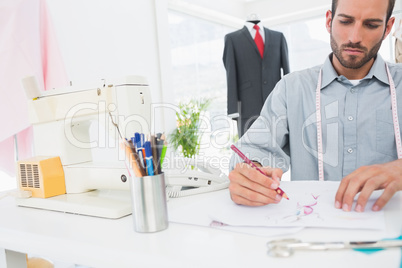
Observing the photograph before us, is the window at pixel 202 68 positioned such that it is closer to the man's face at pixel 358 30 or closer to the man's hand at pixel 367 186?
the man's face at pixel 358 30

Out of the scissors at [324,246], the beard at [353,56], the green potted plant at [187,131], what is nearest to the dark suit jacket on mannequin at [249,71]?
the green potted plant at [187,131]

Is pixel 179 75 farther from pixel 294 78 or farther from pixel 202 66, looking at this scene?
pixel 294 78

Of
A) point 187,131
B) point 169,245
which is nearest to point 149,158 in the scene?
point 169,245

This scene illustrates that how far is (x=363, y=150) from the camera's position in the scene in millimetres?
1297

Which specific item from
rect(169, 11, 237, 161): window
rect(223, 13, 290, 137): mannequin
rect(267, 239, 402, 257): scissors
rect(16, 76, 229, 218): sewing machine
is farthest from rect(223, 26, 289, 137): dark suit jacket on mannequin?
rect(267, 239, 402, 257): scissors

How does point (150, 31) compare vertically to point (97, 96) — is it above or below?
above

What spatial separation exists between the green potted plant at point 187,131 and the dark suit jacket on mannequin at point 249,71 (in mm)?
786

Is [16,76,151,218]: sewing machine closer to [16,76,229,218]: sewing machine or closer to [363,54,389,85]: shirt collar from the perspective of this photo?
[16,76,229,218]: sewing machine

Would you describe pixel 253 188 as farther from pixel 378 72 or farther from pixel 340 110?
pixel 378 72

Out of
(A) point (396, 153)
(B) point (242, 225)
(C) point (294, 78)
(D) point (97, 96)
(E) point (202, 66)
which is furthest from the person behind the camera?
(E) point (202, 66)

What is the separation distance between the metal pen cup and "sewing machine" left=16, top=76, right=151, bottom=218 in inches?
6.7

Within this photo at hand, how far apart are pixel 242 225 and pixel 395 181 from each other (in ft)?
1.12

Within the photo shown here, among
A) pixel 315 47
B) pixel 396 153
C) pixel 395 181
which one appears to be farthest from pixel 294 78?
pixel 315 47

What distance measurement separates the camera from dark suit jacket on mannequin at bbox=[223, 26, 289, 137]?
134 inches
